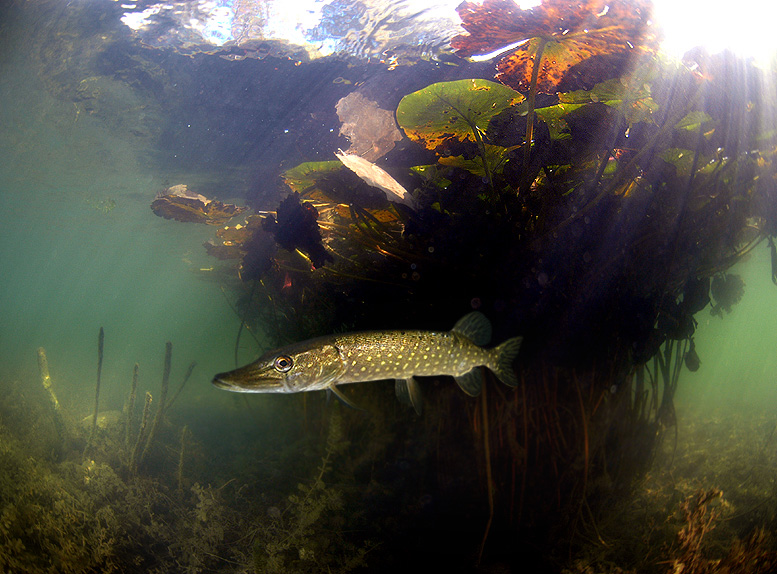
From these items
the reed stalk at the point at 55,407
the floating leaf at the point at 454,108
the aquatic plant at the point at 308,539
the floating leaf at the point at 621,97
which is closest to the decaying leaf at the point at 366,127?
the floating leaf at the point at 454,108

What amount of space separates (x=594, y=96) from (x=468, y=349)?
2.23 metres

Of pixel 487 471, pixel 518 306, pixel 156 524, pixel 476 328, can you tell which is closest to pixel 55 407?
pixel 156 524

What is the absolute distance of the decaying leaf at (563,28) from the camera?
93.1 inches

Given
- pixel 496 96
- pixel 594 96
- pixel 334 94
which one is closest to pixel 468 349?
pixel 496 96

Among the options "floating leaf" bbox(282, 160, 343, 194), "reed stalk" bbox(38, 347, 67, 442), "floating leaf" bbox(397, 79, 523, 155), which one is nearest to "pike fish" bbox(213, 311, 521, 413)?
"floating leaf" bbox(397, 79, 523, 155)

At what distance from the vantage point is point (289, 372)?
2.29 meters

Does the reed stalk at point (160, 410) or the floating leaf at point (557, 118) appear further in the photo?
the reed stalk at point (160, 410)

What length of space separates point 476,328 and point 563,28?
227cm

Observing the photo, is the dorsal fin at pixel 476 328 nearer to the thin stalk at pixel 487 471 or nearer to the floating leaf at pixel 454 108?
the thin stalk at pixel 487 471

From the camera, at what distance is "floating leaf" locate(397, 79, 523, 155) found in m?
2.66

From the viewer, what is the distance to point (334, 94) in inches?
255

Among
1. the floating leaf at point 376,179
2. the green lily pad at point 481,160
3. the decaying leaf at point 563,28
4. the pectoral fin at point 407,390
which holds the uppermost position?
the decaying leaf at point 563,28

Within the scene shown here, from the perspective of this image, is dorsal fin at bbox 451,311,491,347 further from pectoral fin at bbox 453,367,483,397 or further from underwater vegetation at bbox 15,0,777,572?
underwater vegetation at bbox 15,0,777,572

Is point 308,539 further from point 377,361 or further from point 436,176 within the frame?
point 436,176
